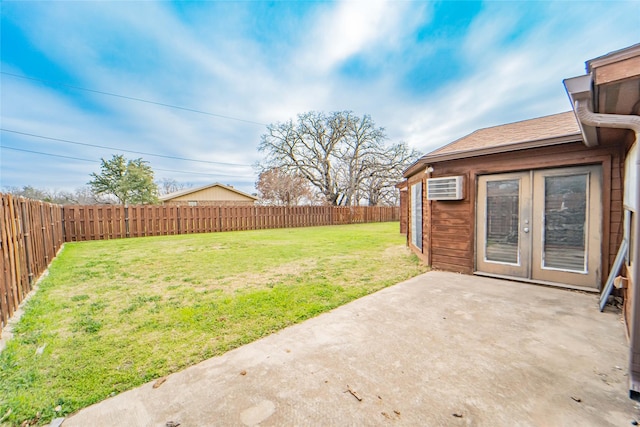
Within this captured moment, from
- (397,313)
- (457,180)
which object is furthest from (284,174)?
(397,313)

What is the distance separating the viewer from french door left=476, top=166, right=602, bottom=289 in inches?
137

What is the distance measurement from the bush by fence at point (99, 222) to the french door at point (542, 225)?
646cm

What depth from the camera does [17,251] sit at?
3.39m

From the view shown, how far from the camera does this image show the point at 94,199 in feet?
69.6

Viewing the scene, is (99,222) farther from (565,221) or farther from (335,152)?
(335,152)

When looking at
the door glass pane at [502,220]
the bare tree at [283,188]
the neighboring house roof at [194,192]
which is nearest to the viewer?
the door glass pane at [502,220]

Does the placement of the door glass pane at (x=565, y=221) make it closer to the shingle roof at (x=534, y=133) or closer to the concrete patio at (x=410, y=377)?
the shingle roof at (x=534, y=133)

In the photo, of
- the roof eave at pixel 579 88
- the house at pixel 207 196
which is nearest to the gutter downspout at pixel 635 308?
the roof eave at pixel 579 88

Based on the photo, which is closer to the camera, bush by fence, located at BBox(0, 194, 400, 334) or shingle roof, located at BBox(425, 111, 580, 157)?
bush by fence, located at BBox(0, 194, 400, 334)

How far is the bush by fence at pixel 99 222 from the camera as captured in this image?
3135 millimetres

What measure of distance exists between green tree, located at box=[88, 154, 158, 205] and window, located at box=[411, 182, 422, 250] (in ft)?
65.6

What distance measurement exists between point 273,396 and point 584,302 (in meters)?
3.96

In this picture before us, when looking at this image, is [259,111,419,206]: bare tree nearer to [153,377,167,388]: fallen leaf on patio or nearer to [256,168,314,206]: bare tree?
[256,168,314,206]: bare tree

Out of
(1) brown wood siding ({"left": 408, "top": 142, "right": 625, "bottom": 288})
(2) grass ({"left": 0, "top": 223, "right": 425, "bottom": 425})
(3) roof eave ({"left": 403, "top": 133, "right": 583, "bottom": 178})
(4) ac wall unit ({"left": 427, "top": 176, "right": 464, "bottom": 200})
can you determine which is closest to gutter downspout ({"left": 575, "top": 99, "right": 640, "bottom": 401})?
(3) roof eave ({"left": 403, "top": 133, "right": 583, "bottom": 178})
